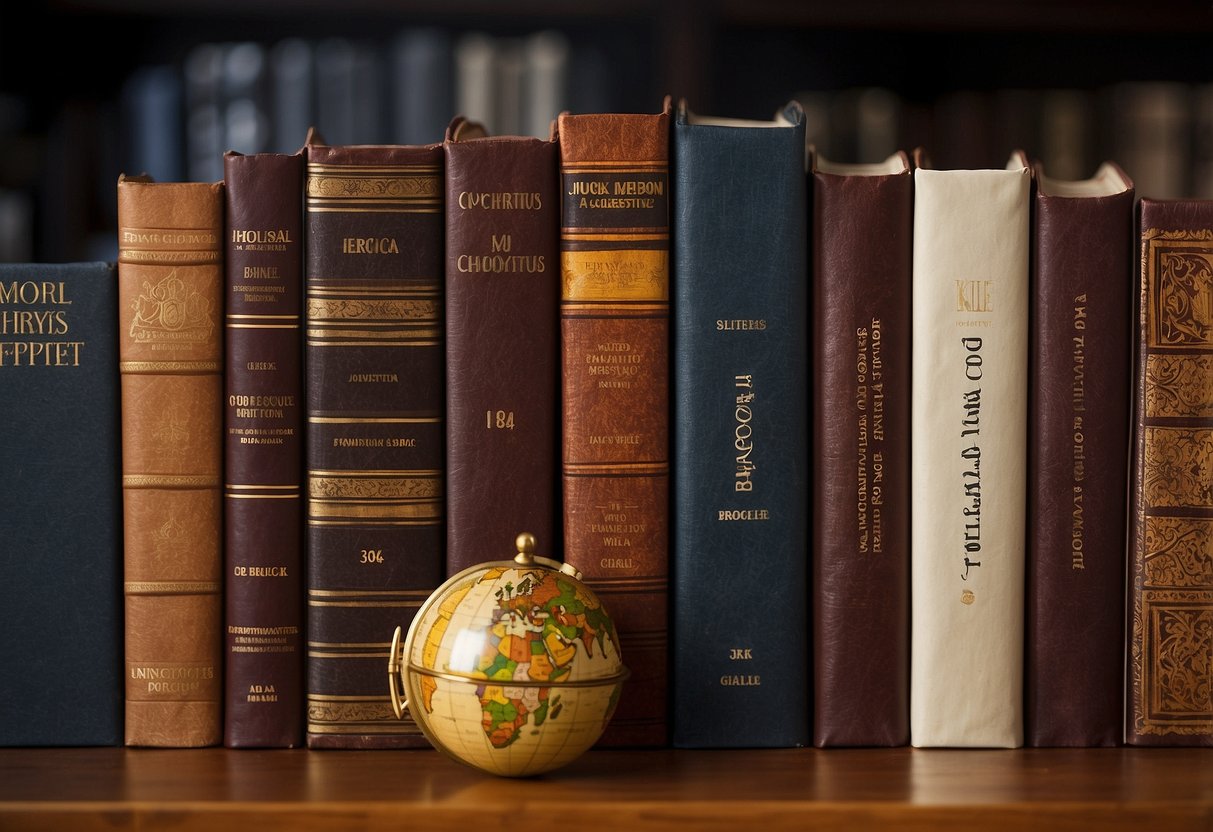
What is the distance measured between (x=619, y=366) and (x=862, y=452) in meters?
0.15

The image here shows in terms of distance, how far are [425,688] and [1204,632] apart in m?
0.47

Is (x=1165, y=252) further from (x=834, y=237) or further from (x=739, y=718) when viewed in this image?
(x=739, y=718)

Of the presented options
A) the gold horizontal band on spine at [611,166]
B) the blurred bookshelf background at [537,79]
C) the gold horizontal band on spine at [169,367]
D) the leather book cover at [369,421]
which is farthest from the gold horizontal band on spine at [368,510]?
the blurred bookshelf background at [537,79]

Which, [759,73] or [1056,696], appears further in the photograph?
[759,73]

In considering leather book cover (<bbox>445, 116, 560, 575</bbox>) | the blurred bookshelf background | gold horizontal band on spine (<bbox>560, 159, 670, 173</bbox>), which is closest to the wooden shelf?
leather book cover (<bbox>445, 116, 560, 575</bbox>)

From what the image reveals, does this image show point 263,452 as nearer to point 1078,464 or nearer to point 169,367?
point 169,367

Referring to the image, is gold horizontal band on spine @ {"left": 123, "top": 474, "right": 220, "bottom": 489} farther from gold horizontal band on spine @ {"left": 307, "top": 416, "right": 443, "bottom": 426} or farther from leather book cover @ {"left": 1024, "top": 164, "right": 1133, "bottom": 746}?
leather book cover @ {"left": 1024, "top": 164, "right": 1133, "bottom": 746}

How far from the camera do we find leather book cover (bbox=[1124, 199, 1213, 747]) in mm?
746

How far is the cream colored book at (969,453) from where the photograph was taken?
749 millimetres

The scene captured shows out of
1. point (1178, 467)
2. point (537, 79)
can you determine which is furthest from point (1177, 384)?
point (537, 79)

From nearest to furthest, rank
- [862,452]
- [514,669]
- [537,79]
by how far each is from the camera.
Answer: [514,669]
[862,452]
[537,79]

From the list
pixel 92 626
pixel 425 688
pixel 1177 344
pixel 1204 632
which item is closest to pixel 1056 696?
pixel 1204 632

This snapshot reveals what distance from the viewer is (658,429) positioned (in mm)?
759

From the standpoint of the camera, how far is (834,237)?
2.47 feet
